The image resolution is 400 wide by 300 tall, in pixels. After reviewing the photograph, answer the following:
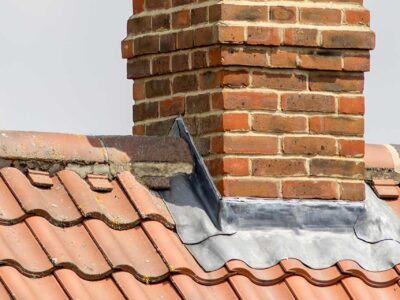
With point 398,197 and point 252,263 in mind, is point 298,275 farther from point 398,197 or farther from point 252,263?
point 398,197

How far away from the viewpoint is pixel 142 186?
20.6ft

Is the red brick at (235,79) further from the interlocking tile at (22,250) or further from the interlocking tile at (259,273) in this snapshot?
the interlocking tile at (22,250)

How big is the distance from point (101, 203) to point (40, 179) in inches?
10.5

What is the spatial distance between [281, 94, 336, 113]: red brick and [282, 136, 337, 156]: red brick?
0.12 m

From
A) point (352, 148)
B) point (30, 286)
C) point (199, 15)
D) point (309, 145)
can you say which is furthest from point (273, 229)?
point (30, 286)

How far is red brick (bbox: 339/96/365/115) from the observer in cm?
654

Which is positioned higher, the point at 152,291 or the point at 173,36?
the point at 173,36

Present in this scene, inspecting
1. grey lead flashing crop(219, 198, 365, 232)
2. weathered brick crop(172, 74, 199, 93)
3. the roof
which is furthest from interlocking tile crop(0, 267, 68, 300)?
weathered brick crop(172, 74, 199, 93)

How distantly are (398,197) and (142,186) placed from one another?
130 centimetres

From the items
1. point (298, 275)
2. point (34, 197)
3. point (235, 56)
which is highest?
point (235, 56)

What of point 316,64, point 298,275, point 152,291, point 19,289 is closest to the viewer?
point 19,289

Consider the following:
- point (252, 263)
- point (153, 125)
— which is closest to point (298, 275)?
point (252, 263)

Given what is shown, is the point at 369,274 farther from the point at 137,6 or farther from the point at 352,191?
the point at 137,6

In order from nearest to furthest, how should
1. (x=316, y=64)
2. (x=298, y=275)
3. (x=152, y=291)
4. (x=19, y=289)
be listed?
(x=19, y=289) → (x=152, y=291) → (x=298, y=275) → (x=316, y=64)
